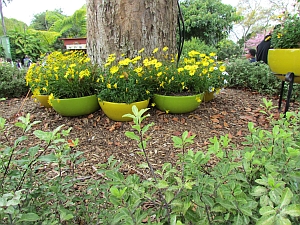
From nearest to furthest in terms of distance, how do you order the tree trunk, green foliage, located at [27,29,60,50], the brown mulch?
the brown mulch < the tree trunk < green foliage, located at [27,29,60,50]

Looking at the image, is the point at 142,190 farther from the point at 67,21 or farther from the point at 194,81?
the point at 67,21

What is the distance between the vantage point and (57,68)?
2.14m

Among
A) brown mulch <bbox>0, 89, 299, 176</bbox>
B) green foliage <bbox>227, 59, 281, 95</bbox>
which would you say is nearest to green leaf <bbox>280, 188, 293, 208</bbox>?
brown mulch <bbox>0, 89, 299, 176</bbox>

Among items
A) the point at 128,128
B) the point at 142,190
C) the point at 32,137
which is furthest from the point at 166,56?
the point at 142,190

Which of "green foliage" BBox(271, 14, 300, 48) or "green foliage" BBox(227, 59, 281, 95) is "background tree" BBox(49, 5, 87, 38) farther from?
"green foliage" BBox(271, 14, 300, 48)

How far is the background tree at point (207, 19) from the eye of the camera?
11.1 meters

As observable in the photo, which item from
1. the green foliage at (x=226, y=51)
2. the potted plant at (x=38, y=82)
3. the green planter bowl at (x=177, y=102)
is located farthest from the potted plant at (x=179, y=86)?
the green foliage at (x=226, y=51)

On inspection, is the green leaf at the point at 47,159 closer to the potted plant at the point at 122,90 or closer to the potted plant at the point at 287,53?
the potted plant at the point at 122,90

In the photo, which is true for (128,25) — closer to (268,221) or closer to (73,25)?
(268,221)

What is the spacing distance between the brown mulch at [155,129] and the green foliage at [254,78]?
97cm

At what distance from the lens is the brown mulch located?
5.57ft

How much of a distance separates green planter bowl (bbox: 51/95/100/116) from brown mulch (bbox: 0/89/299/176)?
0.08 metres

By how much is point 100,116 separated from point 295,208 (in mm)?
2008

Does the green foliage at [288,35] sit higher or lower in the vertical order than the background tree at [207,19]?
lower
